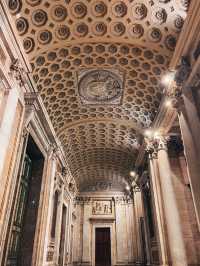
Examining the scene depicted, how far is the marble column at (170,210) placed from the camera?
7.45m

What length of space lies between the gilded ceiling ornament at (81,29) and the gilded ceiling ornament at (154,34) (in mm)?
2053

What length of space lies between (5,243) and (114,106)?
24.3 ft

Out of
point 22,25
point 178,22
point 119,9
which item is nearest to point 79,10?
point 119,9

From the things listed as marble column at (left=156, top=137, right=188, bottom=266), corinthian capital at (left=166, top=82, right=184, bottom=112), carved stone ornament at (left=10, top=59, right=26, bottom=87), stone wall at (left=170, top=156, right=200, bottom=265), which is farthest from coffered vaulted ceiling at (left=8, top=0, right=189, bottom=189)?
stone wall at (left=170, top=156, right=200, bottom=265)

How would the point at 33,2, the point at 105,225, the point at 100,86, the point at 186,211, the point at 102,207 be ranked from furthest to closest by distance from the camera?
the point at 102,207, the point at 105,225, the point at 100,86, the point at 186,211, the point at 33,2

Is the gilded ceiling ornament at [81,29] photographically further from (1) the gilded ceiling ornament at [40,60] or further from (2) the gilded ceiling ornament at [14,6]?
(2) the gilded ceiling ornament at [14,6]

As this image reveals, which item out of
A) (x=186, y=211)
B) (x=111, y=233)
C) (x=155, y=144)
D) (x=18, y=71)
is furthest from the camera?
(x=111, y=233)

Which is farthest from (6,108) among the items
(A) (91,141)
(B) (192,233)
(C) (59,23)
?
(A) (91,141)

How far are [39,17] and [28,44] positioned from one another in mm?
838

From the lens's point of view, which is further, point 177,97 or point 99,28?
point 99,28

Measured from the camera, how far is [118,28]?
24.8ft

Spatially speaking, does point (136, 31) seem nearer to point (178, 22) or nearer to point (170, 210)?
point (178, 22)

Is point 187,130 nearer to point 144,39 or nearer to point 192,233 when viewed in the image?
point 144,39

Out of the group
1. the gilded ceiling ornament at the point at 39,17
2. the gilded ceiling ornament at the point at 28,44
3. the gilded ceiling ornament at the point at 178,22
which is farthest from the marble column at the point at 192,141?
the gilded ceiling ornament at the point at 28,44
